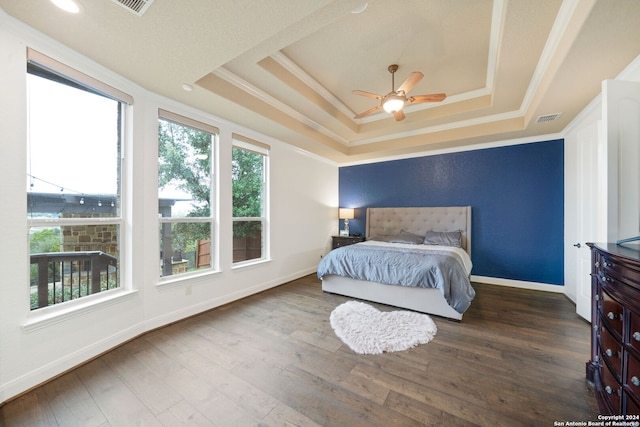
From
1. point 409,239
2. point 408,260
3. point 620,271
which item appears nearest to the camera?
point 620,271

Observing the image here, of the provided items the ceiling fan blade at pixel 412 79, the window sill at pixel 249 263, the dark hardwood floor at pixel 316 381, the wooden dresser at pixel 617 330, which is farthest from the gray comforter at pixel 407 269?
the ceiling fan blade at pixel 412 79

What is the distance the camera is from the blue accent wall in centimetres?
377

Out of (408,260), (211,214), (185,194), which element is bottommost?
(408,260)

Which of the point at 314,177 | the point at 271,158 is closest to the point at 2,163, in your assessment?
the point at 271,158

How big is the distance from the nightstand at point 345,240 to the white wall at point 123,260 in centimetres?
138

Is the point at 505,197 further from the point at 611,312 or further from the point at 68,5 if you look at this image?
the point at 68,5

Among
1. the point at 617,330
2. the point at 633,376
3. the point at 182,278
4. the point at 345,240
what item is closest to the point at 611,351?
the point at 617,330

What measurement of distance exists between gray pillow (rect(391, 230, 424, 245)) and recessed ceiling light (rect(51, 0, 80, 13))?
456 centimetres

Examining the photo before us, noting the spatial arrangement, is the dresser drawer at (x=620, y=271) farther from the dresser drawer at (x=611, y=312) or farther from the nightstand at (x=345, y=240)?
the nightstand at (x=345, y=240)

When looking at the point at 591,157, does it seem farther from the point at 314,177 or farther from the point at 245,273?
the point at 245,273

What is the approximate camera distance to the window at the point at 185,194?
2.73 m

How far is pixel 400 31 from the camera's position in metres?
2.25

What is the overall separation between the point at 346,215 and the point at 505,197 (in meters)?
2.97

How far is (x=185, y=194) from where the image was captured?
294cm
